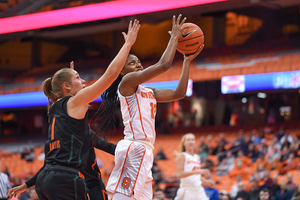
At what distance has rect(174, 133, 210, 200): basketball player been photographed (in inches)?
229

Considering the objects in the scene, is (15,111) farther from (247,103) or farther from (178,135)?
(247,103)

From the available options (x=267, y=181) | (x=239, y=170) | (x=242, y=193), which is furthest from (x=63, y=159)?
(x=239, y=170)

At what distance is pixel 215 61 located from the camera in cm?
1562

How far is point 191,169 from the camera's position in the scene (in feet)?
19.8

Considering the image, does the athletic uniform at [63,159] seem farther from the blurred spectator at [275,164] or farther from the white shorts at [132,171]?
the blurred spectator at [275,164]

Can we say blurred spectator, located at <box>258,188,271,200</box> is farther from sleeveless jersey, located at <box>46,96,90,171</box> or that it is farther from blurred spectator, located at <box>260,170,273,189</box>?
sleeveless jersey, located at <box>46,96,90,171</box>

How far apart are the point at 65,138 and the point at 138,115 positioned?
0.81 meters

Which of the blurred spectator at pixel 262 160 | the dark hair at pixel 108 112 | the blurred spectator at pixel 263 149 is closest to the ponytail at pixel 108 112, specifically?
the dark hair at pixel 108 112

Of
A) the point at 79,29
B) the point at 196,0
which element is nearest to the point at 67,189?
the point at 196,0

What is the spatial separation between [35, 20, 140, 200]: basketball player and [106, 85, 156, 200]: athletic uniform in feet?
1.90

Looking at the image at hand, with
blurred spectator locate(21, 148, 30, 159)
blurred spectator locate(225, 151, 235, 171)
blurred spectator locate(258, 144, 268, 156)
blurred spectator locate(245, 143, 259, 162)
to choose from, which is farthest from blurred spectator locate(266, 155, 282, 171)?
blurred spectator locate(21, 148, 30, 159)

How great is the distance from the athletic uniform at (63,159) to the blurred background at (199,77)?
5777 millimetres

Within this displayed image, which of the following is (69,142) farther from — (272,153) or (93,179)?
(272,153)

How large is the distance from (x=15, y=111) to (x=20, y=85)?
433cm
